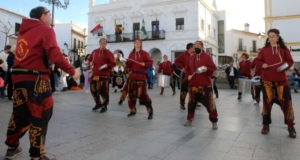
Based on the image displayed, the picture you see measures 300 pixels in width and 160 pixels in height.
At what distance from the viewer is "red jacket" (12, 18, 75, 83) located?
2750 mm

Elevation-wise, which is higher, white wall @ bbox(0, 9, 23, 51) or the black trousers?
white wall @ bbox(0, 9, 23, 51)

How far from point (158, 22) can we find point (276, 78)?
29.6 m

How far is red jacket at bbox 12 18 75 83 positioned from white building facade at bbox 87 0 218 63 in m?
28.9

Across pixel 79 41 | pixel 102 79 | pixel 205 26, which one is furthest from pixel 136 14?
pixel 102 79

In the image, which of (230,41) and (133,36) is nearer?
(133,36)

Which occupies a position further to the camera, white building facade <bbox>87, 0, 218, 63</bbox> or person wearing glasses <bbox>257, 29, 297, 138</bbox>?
white building facade <bbox>87, 0, 218, 63</bbox>

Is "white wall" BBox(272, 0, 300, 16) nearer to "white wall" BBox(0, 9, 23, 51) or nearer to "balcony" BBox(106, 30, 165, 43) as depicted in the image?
"balcony" BBox(106, 30, 165, 43)

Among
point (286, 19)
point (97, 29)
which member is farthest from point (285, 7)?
point (97, 29)

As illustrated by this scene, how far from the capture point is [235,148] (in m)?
3.59

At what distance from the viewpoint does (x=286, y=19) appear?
26.7 metres

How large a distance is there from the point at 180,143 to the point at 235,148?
79cm

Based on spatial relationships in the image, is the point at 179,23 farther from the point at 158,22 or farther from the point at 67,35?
the point at 67,35

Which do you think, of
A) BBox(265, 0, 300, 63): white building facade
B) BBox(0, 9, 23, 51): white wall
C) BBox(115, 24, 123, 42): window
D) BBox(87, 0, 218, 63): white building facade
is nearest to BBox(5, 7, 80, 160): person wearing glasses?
BBox(265, 0, 300, 63): white building facade

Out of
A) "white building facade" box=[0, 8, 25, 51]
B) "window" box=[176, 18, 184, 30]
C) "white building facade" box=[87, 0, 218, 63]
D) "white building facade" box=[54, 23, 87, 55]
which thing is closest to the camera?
"white building facade" box=[87, 0, 218, 63]
